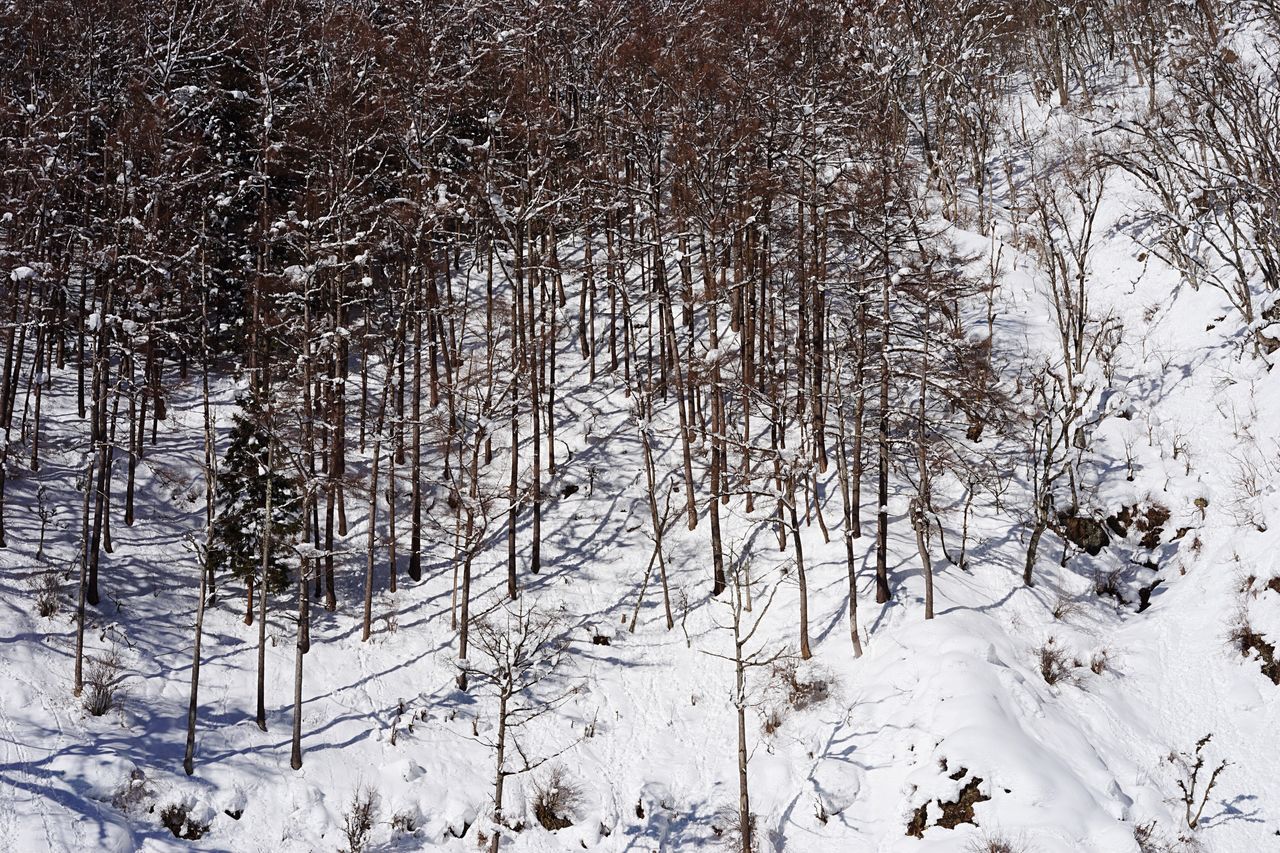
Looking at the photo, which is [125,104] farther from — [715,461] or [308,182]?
[715,461]

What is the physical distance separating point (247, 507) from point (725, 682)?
14.3 meters

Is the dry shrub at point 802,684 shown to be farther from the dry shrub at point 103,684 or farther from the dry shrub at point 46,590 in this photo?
the dry shrub at point 46,590

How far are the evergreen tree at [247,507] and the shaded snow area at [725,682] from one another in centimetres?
177

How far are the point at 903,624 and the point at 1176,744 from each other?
6642mm

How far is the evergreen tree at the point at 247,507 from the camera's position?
2497 centimetres

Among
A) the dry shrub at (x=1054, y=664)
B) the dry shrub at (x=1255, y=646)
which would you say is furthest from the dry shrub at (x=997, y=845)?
the dry shrub at (x=1255, y=646)

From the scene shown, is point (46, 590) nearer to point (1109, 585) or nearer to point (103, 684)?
point (103, 684)

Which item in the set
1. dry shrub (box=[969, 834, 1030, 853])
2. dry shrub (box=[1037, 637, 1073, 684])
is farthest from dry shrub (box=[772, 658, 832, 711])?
dry shrub (box=[969, 834, 1030, 853])

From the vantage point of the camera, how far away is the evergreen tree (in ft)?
81.9

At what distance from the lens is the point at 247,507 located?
25.1 metres

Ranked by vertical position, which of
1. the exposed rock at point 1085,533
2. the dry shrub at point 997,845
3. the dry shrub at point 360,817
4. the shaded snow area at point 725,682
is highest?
the exposed rock at point 1085,533

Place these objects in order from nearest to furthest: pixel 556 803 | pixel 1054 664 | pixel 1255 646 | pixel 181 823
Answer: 1. pixel 181 823
2. pixel 556 803
3. pixel 1255 646
4. pixel 1054 664

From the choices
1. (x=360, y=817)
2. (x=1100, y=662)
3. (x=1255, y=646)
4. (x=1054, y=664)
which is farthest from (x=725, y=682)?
(x=1255, y=646)

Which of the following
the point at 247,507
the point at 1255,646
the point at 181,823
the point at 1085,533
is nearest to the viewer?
the point at 181,823
